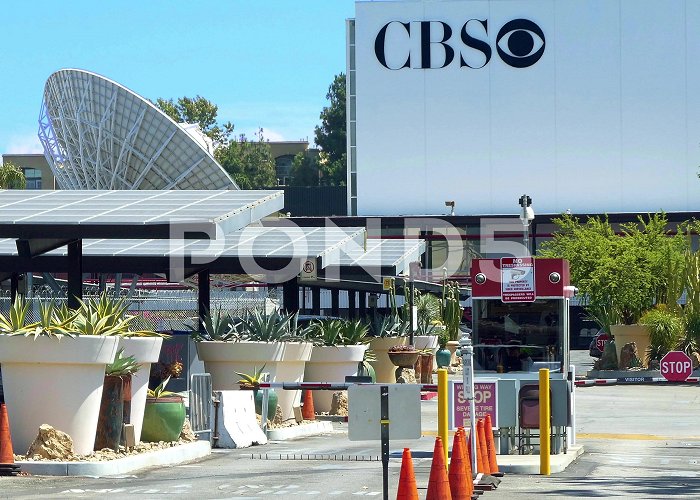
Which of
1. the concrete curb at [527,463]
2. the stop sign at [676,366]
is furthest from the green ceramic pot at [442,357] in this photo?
the concrete curb at [527,463]

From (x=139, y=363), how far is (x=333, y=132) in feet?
397

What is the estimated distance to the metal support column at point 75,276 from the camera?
20219 mm

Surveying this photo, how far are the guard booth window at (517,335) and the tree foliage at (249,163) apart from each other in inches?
4325

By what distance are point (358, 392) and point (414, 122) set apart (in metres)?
76.4

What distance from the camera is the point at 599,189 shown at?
84938mm

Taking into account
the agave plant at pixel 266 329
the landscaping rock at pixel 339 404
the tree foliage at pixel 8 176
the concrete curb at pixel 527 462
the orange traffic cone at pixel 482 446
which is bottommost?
the landscaping rock at pixel 339 404

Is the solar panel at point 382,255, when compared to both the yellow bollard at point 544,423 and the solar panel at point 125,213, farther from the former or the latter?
the yellow bollard at point 544,423

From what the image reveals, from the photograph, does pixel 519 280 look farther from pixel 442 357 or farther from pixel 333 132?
pixel 333 132

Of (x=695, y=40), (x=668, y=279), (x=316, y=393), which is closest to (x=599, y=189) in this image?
(x=695, y=40)

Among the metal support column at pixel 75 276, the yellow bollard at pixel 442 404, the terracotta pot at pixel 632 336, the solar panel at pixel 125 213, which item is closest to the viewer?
the yellow bollard at pixel 442 404

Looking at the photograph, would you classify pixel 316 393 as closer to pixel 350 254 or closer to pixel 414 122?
pixel 350 254

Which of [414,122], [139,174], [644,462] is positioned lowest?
[644,462]

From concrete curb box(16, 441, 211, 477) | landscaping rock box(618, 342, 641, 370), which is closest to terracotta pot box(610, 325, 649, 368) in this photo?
landscaping rock box(618, 342, 641, 370)

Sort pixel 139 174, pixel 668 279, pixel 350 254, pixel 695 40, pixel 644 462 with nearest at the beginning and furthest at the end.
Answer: pixel 644 462
pixel 350 254
pixel 668 279
pixel 139 174
pixel 695 40
